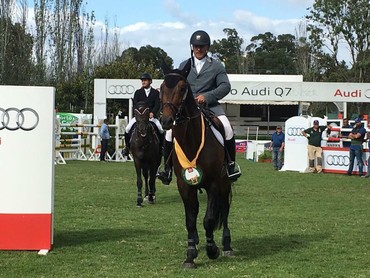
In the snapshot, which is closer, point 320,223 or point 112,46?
point 320,223

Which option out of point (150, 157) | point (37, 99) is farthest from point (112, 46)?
point (37, 99)

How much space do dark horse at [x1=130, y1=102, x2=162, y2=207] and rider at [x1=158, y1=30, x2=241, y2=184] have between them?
4762 mm

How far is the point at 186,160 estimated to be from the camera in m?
7.23

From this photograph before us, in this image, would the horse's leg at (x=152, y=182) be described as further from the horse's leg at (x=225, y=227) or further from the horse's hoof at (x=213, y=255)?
the horse's hoof at (x=213, y=255)

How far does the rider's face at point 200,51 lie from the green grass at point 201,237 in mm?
2499

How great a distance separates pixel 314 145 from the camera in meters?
24.7

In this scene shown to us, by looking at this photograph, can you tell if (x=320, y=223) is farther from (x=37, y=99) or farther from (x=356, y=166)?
(x=356, y=166)

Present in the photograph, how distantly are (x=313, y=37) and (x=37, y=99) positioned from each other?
53027 millimetres

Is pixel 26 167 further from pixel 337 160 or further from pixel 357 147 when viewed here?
pixel 337 160

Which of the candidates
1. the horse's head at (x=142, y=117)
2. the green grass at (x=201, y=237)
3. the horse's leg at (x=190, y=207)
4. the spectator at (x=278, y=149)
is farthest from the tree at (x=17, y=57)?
the horse's leg at (x=190, y=207)

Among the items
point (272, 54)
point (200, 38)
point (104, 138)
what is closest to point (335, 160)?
point (104, 138)

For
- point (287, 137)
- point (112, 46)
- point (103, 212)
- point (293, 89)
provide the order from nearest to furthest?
1. point (103, 212)
2. point (287, 137)
3. point (293, 89)
4. point (112, 46)

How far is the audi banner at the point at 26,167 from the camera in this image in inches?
308

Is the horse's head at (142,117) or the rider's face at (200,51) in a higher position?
the rider's face at (200,51)
